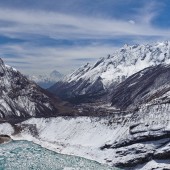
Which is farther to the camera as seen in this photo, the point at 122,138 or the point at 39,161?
the point at 122,138

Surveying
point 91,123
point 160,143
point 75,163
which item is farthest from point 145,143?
point 91,123

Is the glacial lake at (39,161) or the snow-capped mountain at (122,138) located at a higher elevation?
the snow-capped mountain at (122,138)

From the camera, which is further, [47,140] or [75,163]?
[47,140]

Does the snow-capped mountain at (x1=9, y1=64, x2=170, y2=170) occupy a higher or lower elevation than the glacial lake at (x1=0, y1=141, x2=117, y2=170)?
higher

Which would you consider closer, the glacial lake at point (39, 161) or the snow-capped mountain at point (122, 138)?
the glacial lake at point (39, 161)

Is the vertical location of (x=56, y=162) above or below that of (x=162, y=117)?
below

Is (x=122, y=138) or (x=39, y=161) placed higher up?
(x=122, y=138)

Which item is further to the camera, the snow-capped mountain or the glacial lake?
the snow-capped mountain

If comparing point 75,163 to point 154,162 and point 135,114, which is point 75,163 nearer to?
point 154,162
